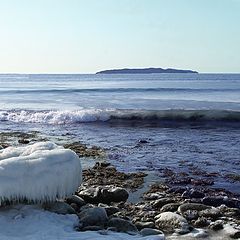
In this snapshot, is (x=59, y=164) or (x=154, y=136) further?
(x=154, y=136)

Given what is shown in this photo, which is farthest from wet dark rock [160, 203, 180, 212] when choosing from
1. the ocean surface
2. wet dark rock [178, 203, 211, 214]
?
the ocean surface

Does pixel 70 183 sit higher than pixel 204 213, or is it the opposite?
pixel 70 183

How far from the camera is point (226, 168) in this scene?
574 inches

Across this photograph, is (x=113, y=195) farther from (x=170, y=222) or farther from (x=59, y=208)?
(x=170, y=222)

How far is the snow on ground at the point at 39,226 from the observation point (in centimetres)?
790

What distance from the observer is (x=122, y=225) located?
850cm

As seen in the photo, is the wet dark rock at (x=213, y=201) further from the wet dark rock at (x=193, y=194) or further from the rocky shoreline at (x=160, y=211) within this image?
the wet dark rock at (x=193, y=194)

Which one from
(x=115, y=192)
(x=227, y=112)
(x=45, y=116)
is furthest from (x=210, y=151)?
(x=45, y=116)

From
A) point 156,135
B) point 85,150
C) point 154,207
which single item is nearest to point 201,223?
point 154,207

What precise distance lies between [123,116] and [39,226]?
77.7 ft

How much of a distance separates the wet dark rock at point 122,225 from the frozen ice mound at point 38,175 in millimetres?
1219

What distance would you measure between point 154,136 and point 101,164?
8100mm

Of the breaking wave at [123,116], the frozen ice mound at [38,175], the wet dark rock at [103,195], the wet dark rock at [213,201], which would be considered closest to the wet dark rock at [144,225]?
the frozen ice mound at [38,175]

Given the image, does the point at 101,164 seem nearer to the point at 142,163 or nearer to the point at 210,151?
the point at 142,163
